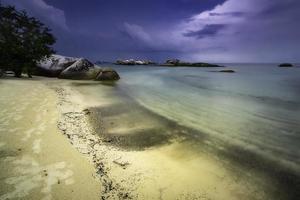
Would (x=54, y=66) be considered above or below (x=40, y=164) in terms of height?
above

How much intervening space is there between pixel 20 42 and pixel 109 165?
17019 millimetres

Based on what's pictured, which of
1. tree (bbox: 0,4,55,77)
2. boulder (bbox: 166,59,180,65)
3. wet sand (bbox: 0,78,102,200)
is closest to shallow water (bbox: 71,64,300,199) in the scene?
wet sand (bbox: 0,78,102,200)

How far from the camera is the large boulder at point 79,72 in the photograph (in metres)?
20.0

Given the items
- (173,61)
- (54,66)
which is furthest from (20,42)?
(173,61)

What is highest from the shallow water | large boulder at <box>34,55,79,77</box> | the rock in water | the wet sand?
large boulder at <box>34,55,79,77</box>

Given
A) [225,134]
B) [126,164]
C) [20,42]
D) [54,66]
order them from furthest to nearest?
[54,66] → [20,42] → [225,134] → [126,164]

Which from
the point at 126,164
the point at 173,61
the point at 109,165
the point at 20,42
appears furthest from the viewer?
the point at 173,61

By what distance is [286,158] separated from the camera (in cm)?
475

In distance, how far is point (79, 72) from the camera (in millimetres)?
20172

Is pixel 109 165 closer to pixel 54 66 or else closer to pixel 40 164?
pixel 40 164

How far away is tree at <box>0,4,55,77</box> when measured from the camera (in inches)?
629

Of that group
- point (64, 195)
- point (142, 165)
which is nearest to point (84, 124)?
point (142, 165)

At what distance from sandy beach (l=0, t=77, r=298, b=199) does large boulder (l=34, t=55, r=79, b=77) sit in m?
15.5

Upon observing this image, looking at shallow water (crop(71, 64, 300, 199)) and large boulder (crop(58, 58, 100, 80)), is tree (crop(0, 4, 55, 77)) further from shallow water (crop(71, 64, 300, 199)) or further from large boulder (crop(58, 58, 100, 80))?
shallow water (crop(71, 64, 300, 199))
